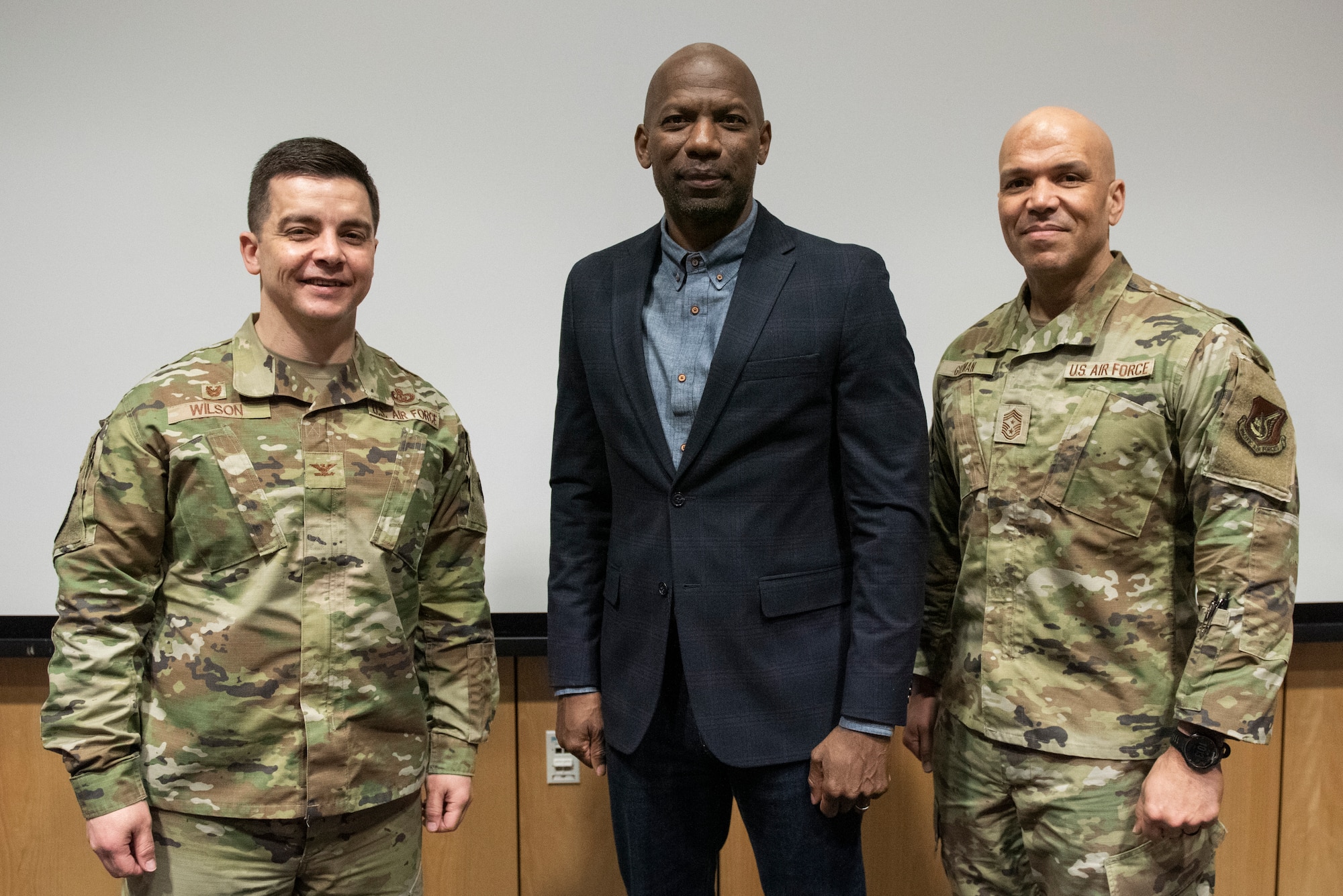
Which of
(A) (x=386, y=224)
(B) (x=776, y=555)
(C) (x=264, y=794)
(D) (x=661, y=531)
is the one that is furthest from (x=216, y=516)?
(A) (x=386, y=224)

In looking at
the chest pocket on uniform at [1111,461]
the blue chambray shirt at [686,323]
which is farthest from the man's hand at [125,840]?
the chest pocket on uniform at [1111,461]

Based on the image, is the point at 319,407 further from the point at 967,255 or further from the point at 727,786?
the point at 967,255

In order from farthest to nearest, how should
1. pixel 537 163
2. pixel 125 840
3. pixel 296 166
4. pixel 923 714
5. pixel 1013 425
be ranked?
1. pixel 537 163
2. pixel 923 714
3. pixel 1013 425
4. pixel 296 166
5. pixel 125 840

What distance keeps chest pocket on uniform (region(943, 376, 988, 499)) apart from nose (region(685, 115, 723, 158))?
1.88ft

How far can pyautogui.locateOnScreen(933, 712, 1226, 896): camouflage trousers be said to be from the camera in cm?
140

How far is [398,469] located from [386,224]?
2.92ft

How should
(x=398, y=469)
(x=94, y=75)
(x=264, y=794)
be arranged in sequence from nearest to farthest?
(x=264, y=794), (x=398, y=469), (x=94, y=75)

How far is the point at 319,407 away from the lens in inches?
55.3

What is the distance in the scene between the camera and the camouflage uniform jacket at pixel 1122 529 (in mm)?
1315

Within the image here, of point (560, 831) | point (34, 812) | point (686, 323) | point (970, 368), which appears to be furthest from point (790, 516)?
point (34, 812)

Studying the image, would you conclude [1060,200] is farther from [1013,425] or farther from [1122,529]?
[1122,529]

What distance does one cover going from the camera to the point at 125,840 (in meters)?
1.29

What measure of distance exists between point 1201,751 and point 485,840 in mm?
1535

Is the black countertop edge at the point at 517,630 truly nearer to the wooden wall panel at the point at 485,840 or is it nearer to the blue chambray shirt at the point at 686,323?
the wooden wall panel at the point at 485,840
